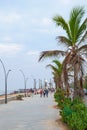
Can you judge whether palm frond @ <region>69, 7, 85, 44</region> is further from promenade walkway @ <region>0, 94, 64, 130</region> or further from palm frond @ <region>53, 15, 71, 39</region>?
promenade walkway @ <region>0, 94, 64, 130</region>

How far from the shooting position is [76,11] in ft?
71.9

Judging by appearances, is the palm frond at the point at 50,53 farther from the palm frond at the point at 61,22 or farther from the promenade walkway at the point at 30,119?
the promenade walkway at the point at 30,119

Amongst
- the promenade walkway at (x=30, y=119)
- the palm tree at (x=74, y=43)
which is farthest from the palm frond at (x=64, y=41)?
the promenade walkway at (x=30, y=119)

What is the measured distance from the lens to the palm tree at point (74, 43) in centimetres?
2222

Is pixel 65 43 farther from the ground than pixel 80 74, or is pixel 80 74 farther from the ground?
pixel 65 43

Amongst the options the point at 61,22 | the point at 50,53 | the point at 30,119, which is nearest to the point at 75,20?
the point at 61,22

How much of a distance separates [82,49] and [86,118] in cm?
967

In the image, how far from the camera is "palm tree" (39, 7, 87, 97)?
875 inches

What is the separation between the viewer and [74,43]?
23141mm

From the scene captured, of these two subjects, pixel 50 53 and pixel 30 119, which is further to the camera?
pixel 50 53

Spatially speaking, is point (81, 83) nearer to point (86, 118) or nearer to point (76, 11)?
point (76, 11)

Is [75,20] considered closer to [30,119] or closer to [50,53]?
[50,53]

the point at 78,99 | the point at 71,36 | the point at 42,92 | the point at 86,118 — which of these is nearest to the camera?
the point at 86,118

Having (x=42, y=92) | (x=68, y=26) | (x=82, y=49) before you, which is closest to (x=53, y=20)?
(x=68, y=26)
